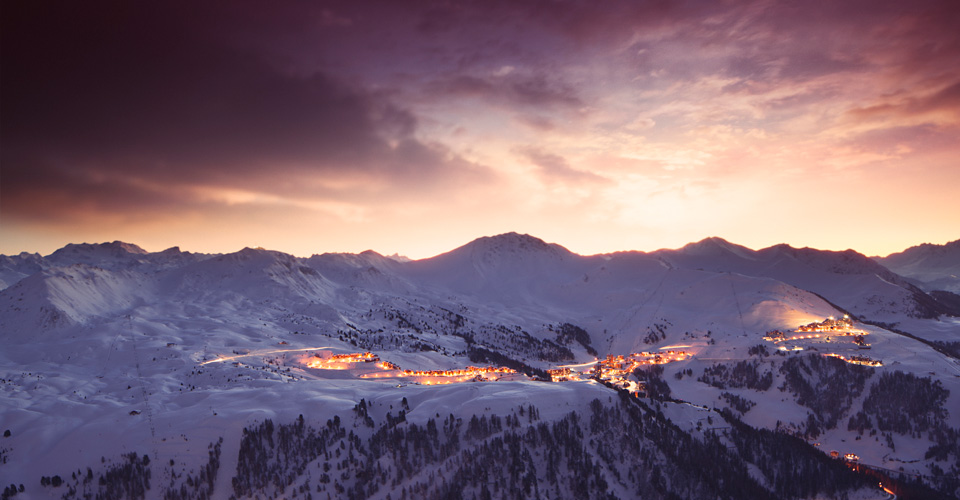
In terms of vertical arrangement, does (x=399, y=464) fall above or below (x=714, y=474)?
above

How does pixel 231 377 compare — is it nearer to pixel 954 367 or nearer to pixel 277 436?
pixel 277 436

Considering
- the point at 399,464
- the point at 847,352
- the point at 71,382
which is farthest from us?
the point at 847,352

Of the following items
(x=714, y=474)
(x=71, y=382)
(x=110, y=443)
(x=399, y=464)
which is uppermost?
(x=71, y=382)

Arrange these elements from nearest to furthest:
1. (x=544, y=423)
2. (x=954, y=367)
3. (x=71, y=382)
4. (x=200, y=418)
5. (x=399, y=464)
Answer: (x=399, y=464) < (x=544, y=423) < (x=200, y=418) < (x=71, y=382) < (x=954, y=367)

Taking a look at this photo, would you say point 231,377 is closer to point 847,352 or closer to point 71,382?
point 71,382

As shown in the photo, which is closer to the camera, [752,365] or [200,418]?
[200,418]

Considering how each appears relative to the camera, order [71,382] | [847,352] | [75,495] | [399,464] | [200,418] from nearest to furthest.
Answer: [75,495], [399,464], [200,418], [71,382], [847,352]

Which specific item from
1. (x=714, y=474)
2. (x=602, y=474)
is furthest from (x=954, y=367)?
(x=602, y=474)

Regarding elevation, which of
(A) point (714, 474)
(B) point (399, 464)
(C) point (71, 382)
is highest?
(C) point (71, 382)

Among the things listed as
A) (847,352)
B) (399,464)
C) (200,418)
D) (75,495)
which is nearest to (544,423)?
(399,464)
